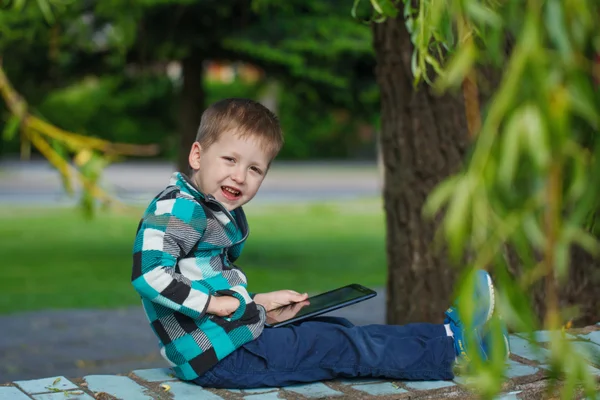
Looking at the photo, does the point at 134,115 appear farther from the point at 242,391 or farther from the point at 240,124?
the point at 242,391

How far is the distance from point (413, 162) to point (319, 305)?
1.62m

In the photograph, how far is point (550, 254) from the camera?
1.46m

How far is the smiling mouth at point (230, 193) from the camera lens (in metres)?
3.26

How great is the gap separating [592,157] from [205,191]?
1.93 metres

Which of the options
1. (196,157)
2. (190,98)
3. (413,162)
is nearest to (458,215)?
(196,157)

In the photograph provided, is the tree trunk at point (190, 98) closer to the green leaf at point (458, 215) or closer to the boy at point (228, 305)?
the boy at point (228, 305)

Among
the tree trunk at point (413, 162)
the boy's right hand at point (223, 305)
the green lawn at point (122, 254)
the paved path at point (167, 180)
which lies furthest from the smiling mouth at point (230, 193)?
the paved path at point (167, 180)

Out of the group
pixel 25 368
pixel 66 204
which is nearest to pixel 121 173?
pixel 66 204

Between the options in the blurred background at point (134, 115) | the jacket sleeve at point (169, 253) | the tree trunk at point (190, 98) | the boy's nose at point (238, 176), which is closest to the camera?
the jacket sleeve at point (169, 253)

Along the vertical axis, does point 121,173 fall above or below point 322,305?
above

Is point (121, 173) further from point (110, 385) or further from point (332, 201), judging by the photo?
point (110, 385)

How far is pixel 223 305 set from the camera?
10.4ft

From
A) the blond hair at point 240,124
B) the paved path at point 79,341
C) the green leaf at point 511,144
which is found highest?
the blond hair at point 240,124

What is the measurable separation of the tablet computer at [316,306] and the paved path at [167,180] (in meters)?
14.7
